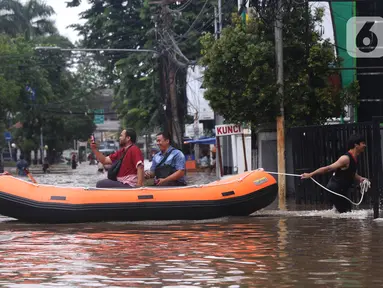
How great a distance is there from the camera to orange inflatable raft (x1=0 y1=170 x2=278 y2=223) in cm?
1542

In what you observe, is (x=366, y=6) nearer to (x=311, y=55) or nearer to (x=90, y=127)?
(x=311, y=55)

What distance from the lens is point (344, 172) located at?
15.1 meters

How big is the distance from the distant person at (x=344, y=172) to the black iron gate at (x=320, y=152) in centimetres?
275

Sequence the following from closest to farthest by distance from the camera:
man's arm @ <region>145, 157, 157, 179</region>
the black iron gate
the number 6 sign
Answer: man's arm @ <region>145, 157, 157, 179</region> < the black iron gate < the number 6 sign

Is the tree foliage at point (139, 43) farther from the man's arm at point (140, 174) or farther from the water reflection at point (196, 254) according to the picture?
the water reflection at point (196, 254)

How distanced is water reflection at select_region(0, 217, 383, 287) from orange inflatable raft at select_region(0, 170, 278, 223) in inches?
11.8

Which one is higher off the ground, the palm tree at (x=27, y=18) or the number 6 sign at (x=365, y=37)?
the palm tree at (x=27, y=18)

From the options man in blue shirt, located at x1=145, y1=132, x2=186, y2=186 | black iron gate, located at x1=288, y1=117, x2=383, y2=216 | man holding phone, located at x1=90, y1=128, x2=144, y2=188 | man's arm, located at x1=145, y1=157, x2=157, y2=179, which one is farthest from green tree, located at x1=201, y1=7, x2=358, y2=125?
man holding phone, located at x1=90, y1=128, x2=144, y2=188

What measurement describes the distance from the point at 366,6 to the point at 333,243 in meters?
12.8

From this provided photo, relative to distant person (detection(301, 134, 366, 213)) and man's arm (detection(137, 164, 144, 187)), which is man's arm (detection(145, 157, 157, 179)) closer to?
man's arm (detection(137, 164, 144, 187))

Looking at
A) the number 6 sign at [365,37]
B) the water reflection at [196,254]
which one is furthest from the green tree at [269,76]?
the water reflection at [196,254]

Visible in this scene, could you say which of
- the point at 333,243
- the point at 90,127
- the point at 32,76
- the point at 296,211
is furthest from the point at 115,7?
the point at 90,127

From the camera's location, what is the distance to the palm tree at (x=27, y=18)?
74.4m

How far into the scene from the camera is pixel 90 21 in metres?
49.5
